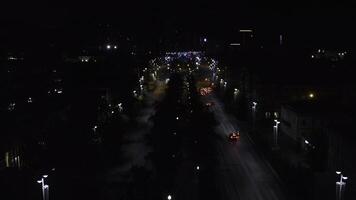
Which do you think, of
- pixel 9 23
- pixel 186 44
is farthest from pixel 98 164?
pixel 186 44

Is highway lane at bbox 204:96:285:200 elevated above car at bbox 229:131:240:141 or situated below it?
below

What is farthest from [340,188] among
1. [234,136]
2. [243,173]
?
[234,136]

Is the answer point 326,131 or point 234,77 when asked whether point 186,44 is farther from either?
point 326,131

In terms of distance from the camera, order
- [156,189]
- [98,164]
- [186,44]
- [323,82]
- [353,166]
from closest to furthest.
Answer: [156,189]
[353,166]
[98,164]
[323,82]
[186,44]

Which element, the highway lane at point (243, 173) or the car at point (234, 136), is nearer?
the highway lane at point (243, 173)

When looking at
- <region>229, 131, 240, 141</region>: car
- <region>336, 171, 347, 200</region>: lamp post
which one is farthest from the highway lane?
<region>336, 171, 347, 200</region>: lamp post

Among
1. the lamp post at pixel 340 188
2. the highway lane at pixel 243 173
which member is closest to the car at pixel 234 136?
the highway lane at pixel 243 173

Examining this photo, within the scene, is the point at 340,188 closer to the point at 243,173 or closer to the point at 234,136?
the point at 243,173

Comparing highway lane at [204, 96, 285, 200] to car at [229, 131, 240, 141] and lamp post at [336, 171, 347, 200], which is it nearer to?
car at [229, 131, 240, 141]

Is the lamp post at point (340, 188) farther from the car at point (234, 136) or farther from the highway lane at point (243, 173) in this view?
the car at point (234, 136)
